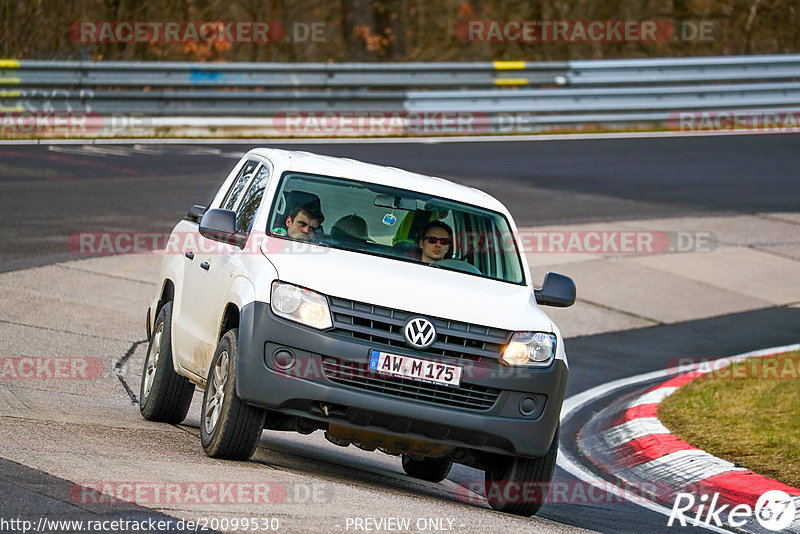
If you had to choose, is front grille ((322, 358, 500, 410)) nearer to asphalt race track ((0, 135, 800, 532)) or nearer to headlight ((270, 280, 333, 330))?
headlight ((270, 280, 333, 330))

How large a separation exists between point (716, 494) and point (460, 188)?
8.37 feet

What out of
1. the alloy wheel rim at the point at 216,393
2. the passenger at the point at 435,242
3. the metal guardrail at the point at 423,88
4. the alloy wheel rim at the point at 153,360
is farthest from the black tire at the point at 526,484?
the metal guardrail at the point at 423,88

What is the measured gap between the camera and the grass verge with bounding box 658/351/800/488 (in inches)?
359

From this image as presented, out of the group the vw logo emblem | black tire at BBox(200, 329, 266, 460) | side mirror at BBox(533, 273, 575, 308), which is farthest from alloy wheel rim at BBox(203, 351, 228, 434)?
side mirror at BBox(533, 273, 575, 308)

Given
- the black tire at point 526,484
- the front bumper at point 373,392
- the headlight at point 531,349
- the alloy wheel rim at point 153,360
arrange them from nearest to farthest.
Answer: the front bumper at point 373,392 → the headlight at point 531,349 → the black tire at point 526,484 → the alloy wheel rim at point 153,360

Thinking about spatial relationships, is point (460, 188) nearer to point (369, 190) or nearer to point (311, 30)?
point (369, 190)

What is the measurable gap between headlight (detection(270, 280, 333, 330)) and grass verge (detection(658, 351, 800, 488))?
11.4 feet

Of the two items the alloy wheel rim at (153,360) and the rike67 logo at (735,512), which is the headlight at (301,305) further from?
the rike67 logo at (735,512)

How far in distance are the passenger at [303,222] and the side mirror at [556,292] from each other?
1372 mm

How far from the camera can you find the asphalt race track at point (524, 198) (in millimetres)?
8070

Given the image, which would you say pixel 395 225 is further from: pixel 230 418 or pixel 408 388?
pixel 230 418

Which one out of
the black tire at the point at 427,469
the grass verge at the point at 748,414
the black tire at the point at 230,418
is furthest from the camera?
the grass verge at the point at 748,414

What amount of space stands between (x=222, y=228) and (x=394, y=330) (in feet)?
4.53

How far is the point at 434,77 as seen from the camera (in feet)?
82.2
